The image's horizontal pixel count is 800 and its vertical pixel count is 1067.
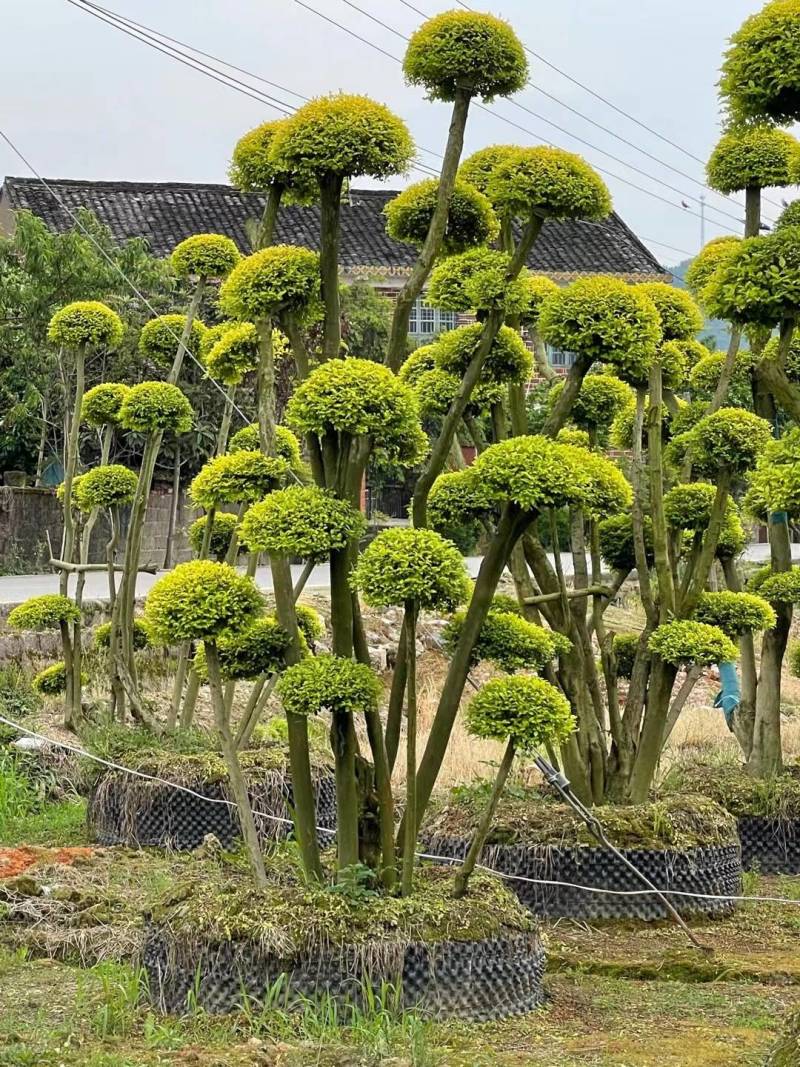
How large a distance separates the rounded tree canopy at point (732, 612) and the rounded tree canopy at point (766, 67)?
102 inches

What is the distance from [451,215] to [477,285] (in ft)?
1.29

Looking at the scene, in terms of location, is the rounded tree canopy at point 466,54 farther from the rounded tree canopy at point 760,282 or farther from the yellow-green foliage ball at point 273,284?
the rounded tree canopy at point 760,282

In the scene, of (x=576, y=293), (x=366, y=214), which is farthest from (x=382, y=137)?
(x=366, y=214)

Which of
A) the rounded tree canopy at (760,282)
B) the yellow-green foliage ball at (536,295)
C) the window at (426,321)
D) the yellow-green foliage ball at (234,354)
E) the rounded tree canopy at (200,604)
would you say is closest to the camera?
the rounded tree canopy at (760,282)

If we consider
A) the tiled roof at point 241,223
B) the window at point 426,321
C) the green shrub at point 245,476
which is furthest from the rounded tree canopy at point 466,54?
the window at point 426,321

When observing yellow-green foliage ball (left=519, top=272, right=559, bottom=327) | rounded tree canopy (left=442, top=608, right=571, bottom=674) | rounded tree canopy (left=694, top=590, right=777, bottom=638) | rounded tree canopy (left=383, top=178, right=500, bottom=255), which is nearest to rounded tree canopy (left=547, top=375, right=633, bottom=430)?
yellow-green foliage ball (left=519, top=272, right=559, bottom=327)

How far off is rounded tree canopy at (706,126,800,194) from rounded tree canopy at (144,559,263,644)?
10.2 feet

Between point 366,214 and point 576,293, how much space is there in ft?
71.1

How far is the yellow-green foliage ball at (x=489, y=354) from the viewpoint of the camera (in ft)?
19.8

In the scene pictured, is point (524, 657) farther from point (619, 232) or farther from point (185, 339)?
point (619, 232)

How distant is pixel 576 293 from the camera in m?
5.53

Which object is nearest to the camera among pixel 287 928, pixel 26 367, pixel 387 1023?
pixel 387 1023

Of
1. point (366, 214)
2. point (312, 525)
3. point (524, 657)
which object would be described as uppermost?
point (366, 214)

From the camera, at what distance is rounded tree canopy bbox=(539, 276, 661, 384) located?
5.46m
